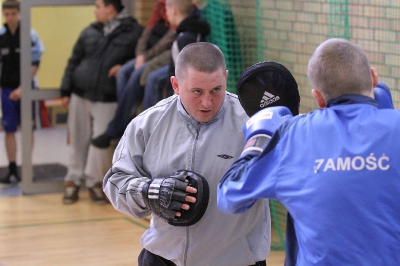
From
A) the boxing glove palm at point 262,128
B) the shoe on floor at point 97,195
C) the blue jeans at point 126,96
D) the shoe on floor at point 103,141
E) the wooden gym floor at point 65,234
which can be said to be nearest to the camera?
the boxing glove palm at point 262,128

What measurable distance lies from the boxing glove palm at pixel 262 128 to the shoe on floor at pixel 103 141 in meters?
4.79

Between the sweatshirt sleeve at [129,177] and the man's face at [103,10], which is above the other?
the man's face at [103,10]

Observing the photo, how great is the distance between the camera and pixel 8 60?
807 centimetres

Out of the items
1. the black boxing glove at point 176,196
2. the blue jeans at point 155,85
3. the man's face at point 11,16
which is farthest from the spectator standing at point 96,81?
the black boxing glove at point 176,196

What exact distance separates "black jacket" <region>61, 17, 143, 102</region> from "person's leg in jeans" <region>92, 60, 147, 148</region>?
0.91 ft

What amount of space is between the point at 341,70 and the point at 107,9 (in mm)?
5289

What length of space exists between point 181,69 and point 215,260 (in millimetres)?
775

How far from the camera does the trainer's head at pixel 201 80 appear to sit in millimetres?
2656

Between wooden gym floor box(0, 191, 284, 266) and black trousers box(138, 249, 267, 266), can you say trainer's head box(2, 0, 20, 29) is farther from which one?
black trousers box(138, 249, 267, 266)

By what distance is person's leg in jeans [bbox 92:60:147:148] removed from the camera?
6.44 meters

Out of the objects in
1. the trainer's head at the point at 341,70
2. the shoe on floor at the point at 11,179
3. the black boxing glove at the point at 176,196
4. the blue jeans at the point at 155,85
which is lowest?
the shoe on floor at the point at 11,179

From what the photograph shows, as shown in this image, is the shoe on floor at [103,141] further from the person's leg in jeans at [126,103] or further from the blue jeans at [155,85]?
the blue jeans at [155,85]

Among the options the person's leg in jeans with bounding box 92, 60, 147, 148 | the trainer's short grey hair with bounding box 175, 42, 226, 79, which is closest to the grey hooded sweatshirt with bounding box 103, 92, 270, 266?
the trainer's short grey hair with bounding box 175, 42, 226, 79

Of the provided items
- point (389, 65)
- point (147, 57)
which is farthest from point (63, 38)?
point (389, 65)
